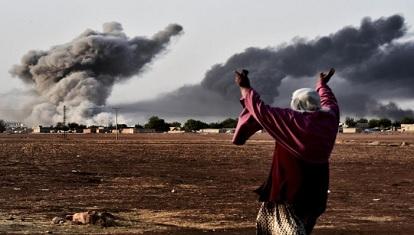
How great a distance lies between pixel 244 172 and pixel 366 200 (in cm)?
919

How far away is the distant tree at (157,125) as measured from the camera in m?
148

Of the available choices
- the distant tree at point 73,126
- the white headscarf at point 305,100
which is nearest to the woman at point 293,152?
the white headscarf at point 305,100

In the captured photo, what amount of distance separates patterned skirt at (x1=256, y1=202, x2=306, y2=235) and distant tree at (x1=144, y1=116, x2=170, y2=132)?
143m

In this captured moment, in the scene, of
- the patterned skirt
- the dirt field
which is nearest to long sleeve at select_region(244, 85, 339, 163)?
the patterned skirt

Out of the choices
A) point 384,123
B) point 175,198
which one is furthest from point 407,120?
point 175,198

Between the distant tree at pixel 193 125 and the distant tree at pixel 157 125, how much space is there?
4046 millimetres

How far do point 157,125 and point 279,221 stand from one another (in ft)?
475

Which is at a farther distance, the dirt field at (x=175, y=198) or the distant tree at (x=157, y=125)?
the distant tree at (x=157, y=125)

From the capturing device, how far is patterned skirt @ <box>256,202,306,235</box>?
4.24m

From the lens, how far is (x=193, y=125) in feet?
501

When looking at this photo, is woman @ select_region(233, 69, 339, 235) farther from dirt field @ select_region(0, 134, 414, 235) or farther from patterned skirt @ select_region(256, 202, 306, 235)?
dirt field @ select_region(0, 134, 414, 235)

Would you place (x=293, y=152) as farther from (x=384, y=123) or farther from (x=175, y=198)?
(x=384, y=123)

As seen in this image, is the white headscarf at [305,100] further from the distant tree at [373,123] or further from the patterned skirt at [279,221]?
the distant tree at [373,123]

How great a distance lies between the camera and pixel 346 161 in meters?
31.7
